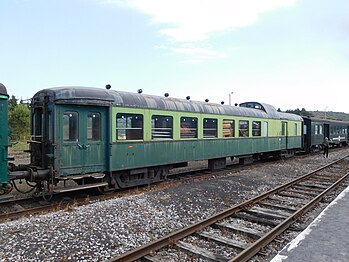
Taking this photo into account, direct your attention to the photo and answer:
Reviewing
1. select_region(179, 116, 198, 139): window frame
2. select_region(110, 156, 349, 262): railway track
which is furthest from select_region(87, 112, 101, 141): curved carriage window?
select_region(110, 156, 349, 262): railway track

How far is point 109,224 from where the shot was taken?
265 inches

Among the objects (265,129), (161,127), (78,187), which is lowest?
(78,187)

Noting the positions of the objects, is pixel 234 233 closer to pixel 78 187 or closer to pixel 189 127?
pixel 78 187

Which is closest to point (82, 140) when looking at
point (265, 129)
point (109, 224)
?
point (109, 224)

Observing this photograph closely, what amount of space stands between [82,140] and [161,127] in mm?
3262

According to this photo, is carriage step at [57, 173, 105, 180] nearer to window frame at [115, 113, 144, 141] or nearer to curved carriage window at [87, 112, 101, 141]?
curved carriage window at [87, 112, 101, 141]

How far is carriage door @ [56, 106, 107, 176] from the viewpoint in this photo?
874 centimetres

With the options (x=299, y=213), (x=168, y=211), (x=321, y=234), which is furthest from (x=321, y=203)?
(x=168, y=211)

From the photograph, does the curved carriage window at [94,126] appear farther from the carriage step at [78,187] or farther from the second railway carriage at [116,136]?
the carriage step at [78,187]

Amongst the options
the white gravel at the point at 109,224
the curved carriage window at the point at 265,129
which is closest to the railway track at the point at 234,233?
the white gravel at the point at 109,224

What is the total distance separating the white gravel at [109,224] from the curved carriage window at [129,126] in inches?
78.0

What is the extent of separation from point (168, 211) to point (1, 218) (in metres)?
3.84

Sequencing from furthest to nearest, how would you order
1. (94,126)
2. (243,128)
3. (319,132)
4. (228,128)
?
(319,132) < (243,128) < (228,128) < (94,126)

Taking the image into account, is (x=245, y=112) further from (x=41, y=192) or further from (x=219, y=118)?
(x=41, y=192)
